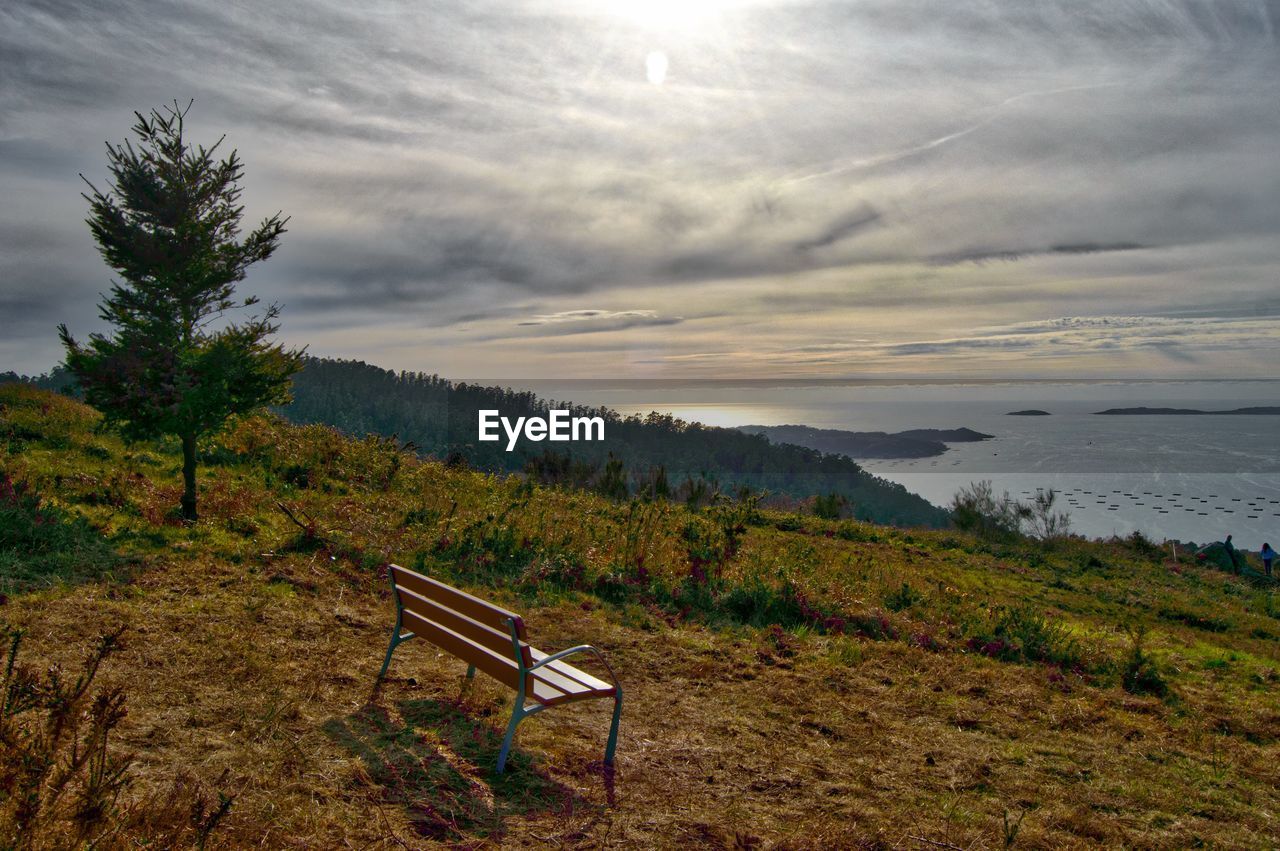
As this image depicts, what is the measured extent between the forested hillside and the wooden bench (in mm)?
79051

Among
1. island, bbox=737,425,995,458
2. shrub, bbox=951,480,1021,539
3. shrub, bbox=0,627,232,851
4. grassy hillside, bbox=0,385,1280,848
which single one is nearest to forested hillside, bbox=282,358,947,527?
island, bbox=737,425,995,458

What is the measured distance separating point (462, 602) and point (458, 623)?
18cm

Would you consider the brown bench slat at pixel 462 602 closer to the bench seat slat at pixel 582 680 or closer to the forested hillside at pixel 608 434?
the bench seat slat at pixel 582 680

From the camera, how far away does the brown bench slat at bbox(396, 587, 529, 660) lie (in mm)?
4793

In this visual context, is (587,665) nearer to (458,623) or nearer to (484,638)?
(458,623)

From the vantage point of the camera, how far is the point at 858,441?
127438 mm

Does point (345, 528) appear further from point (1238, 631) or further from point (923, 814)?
point (1238, 631)

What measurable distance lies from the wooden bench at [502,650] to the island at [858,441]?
376 feet

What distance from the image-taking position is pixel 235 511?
34.8ft

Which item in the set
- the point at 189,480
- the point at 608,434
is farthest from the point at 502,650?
the point at 608,434

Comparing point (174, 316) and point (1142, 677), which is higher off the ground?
point (174, 316)

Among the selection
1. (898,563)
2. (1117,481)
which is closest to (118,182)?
(898,563)

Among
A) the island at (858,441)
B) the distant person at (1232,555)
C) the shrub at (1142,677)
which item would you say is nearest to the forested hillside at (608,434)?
the island at (858,441)

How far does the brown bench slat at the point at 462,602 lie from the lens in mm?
4668
